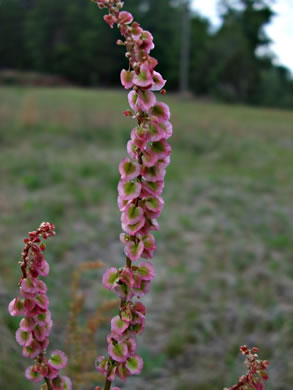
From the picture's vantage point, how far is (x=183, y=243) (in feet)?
12.3

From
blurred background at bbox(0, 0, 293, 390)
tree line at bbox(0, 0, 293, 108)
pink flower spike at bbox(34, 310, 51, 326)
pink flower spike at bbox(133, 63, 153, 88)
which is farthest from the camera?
tree line at bbox(0, 0, 293, 108)

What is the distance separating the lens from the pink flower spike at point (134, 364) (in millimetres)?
552

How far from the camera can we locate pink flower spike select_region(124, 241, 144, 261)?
0.51 meters

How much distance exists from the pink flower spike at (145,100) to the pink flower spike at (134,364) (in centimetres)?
32

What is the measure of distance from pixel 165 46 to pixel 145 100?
28.7m

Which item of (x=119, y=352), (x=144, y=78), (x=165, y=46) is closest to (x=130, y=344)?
(x=119, y=352)

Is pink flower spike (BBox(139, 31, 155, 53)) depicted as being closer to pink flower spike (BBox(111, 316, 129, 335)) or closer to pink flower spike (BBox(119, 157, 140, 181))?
pink flower spike (BBox(119, 157, 140, 181))

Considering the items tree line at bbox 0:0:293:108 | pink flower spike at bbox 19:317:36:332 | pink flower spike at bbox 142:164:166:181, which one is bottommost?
pink flower spike at bbox 19:317:36:332

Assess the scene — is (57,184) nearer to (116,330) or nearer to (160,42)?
(116,330)

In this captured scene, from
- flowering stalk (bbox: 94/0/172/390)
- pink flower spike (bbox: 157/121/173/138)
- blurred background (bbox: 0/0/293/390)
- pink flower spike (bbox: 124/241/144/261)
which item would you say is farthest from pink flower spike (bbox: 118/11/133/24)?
blurred background (bbox: 0/0/293/390)

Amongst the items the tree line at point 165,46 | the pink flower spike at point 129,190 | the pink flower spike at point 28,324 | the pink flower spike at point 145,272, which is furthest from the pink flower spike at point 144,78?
the tree line at point 165,46

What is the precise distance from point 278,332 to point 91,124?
6.39 metres

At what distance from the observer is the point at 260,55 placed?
2670cm

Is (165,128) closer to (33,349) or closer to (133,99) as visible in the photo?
(133,99)
